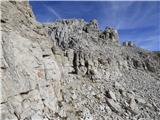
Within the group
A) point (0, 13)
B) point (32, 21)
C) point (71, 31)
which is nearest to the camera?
point (0, 13)

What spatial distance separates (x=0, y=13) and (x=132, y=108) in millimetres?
15268

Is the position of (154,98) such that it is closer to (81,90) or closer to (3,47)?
(81,90)

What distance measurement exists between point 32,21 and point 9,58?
6.19 m

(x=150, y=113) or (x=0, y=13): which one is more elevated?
(x=0, y=13)

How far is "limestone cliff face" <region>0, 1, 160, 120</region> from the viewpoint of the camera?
17.2m

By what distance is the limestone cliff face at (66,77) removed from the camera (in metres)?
17.2

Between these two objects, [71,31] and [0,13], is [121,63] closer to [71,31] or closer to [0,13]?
[71,31]

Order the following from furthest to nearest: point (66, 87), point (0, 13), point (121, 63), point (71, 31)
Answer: point (71, 31)
point (121, 63)
point (66, 87)
point (0, 13)

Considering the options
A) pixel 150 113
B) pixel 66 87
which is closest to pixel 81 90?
pixel 66 87

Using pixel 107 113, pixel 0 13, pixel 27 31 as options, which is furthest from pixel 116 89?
pixel 0 13

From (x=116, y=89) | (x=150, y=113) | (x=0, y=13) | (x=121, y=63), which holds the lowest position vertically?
(x=150, y=113)

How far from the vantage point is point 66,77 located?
27625 mm

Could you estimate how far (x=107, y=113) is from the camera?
25.5 meters

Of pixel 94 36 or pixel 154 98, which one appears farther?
pixel 94 36
